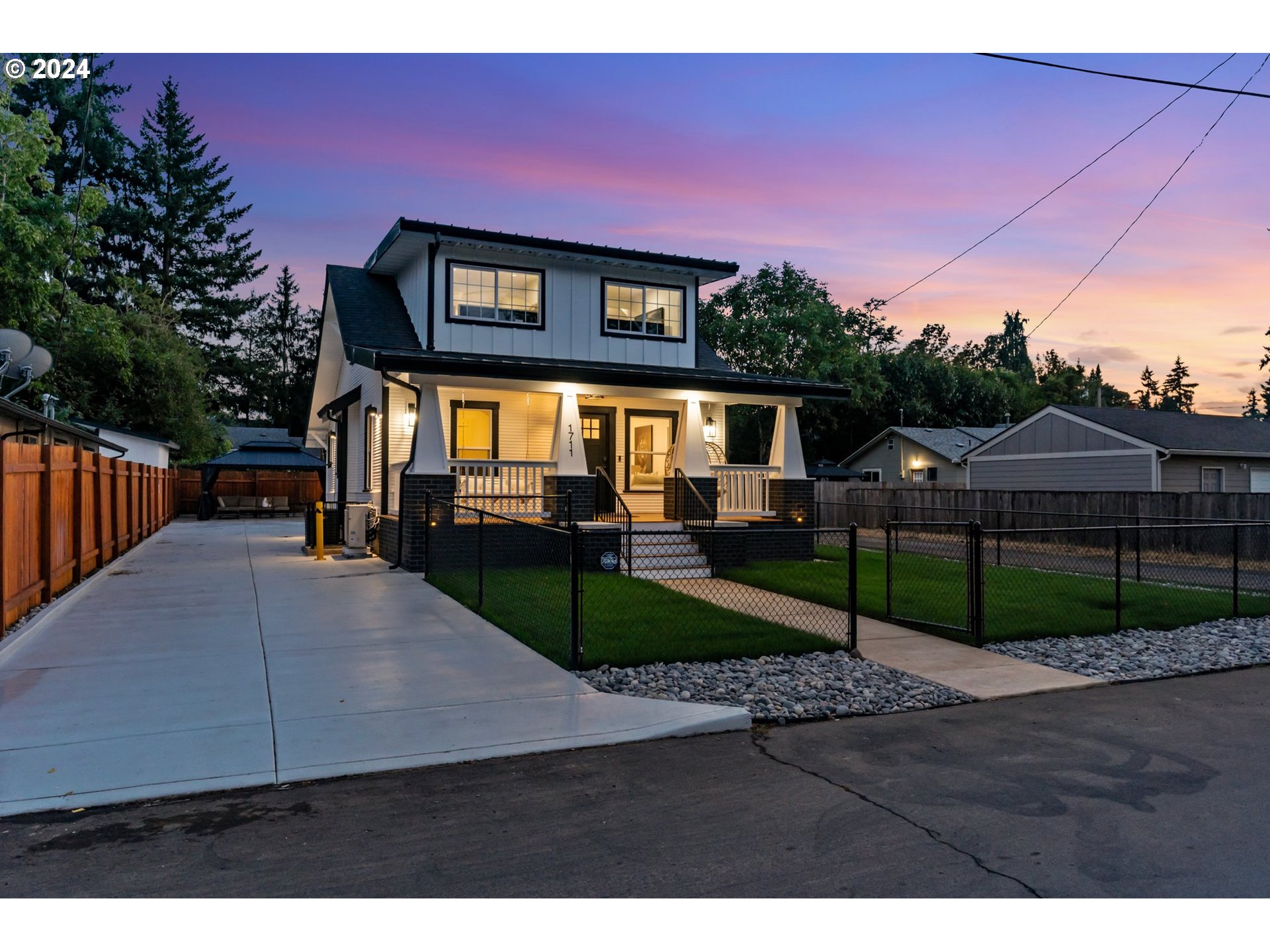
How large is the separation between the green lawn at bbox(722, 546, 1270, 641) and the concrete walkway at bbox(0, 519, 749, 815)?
462cm

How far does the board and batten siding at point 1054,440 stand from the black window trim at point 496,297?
17892 mm

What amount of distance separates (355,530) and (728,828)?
14355 millimetres

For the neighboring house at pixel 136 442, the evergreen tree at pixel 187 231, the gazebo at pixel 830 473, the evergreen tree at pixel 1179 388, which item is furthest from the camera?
the evergreen tree at pixel 1179 388

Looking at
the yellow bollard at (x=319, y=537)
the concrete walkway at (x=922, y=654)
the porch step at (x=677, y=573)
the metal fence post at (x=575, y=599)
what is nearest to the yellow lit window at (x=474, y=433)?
the yellow bollard at (x=319, y=537)

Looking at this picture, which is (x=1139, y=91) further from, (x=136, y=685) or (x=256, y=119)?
(x=256, y=119)

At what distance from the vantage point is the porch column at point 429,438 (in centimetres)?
1431

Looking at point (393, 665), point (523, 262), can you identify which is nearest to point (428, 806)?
point (393, 665)

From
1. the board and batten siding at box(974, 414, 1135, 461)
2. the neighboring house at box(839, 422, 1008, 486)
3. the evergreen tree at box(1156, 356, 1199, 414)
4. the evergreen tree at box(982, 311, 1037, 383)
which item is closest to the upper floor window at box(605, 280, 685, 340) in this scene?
the board and batten siding at box(974, 414, 1135, 461)

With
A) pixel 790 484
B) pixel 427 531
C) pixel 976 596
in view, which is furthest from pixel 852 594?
pixel 790 484

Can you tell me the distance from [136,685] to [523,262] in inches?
483

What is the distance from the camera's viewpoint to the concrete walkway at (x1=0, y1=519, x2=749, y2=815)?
4941 mm

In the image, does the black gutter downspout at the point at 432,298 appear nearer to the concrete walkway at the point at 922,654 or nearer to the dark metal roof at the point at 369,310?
the dark metal roof at the point at 369,310

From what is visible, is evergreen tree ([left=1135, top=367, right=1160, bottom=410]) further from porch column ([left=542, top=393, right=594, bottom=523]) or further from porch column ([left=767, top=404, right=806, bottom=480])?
porch column ([left=542, top=393, right=594, bottom=523])

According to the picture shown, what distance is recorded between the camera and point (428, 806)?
173 inches
